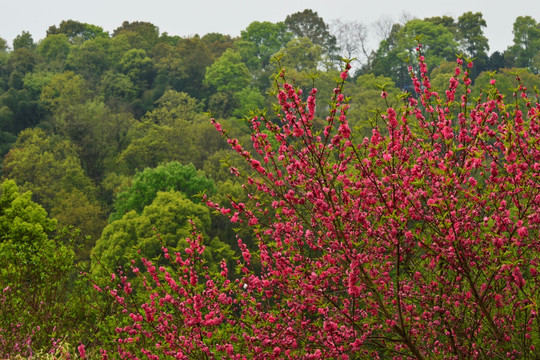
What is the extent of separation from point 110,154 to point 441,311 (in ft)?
149

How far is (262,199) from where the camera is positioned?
21.2 feet

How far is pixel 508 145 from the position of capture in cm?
485

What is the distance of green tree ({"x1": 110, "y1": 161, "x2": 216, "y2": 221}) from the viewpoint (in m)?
33.1

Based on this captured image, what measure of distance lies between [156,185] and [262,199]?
1090 inches

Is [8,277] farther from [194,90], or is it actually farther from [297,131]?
[194,90]

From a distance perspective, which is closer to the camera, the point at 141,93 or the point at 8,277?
the point at 8,277

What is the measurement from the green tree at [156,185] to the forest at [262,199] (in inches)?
5.1

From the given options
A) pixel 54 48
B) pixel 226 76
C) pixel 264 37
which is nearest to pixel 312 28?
pixel 264 37

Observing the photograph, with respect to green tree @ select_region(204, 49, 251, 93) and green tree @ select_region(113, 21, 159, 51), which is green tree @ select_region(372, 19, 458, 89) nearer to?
green tree @ select_region(204, 49, 251, 93)

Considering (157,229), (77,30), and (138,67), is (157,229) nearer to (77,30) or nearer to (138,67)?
(138,67)

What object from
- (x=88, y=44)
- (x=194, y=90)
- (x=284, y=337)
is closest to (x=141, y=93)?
(x=194, y=90)

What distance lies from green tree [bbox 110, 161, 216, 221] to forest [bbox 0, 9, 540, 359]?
5.1 inches

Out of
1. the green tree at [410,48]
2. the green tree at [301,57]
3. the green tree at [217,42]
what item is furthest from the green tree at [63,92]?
the green tree at [410,48]

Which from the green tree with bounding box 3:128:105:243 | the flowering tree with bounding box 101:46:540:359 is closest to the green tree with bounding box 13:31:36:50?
the green tree with bounding box 3:128:105:243
